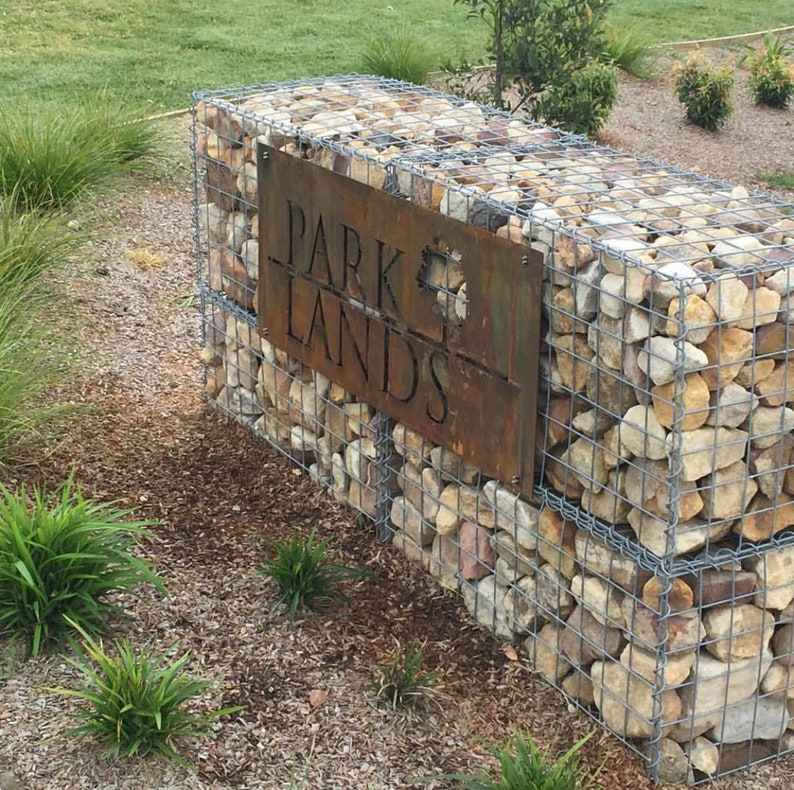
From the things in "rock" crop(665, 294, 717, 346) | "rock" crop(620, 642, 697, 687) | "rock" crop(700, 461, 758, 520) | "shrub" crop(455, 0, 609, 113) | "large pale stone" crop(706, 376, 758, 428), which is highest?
"shrub" crop(455, 0, 609, 113)

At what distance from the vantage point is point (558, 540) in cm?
380

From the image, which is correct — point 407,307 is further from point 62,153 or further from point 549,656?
point 62,153

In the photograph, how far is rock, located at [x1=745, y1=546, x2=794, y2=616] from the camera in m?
3.53

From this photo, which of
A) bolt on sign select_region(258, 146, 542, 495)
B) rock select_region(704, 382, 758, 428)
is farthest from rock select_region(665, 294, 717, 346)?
bolt on sign select_region(258, 146, 542, 495)

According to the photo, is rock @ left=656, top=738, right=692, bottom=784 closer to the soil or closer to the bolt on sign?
the soil

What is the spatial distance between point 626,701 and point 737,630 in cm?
37

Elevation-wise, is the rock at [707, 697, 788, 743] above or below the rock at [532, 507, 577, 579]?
below

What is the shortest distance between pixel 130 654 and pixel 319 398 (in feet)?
4.93

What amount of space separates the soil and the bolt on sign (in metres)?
0.62

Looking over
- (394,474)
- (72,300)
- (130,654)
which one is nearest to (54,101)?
(72,300)

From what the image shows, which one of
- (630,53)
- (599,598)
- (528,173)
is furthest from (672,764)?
(630,53)

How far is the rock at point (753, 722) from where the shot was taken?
3670 mm

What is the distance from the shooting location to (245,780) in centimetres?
351

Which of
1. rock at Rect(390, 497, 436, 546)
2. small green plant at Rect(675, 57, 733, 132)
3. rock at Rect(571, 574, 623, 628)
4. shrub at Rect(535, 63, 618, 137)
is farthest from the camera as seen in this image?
small green plant at Rect(675, 57, 733, 132)
